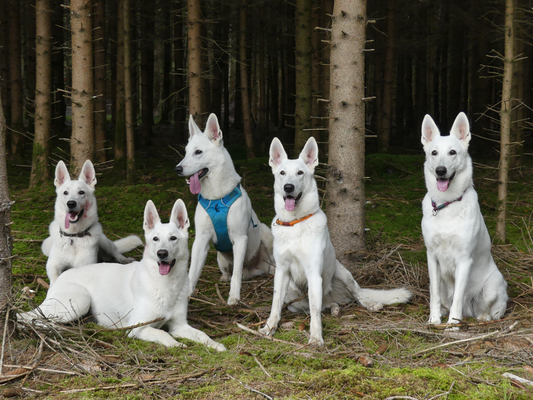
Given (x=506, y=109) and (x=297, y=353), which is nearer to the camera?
(x=297, y=353)

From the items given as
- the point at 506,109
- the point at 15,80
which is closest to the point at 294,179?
the point at 506,109

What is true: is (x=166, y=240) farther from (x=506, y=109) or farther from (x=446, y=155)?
(x=506, y=109)

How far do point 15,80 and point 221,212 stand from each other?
38.1 feet

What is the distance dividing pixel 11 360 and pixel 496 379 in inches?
136

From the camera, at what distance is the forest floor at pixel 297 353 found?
3.33 m

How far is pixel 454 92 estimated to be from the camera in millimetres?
18047

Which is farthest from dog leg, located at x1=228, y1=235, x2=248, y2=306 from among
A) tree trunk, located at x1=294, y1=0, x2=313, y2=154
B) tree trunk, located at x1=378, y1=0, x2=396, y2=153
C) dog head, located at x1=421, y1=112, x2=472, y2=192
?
tree trunk, located at x1=378, y1=0, x2=396, y2=153

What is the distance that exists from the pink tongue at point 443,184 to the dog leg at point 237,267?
240 centimetres

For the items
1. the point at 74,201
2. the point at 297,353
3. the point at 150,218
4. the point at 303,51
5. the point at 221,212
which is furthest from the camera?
the point at 303,51

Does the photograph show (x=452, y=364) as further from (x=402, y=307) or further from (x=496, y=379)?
(x=402, y=307)

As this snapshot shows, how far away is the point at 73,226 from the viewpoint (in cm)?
603

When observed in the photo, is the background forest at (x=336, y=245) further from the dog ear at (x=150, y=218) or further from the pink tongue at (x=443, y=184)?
the pink tongue at (x=443, y=184)

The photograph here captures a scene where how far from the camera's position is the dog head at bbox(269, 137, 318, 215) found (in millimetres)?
4883

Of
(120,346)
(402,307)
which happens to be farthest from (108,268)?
(402,307)
